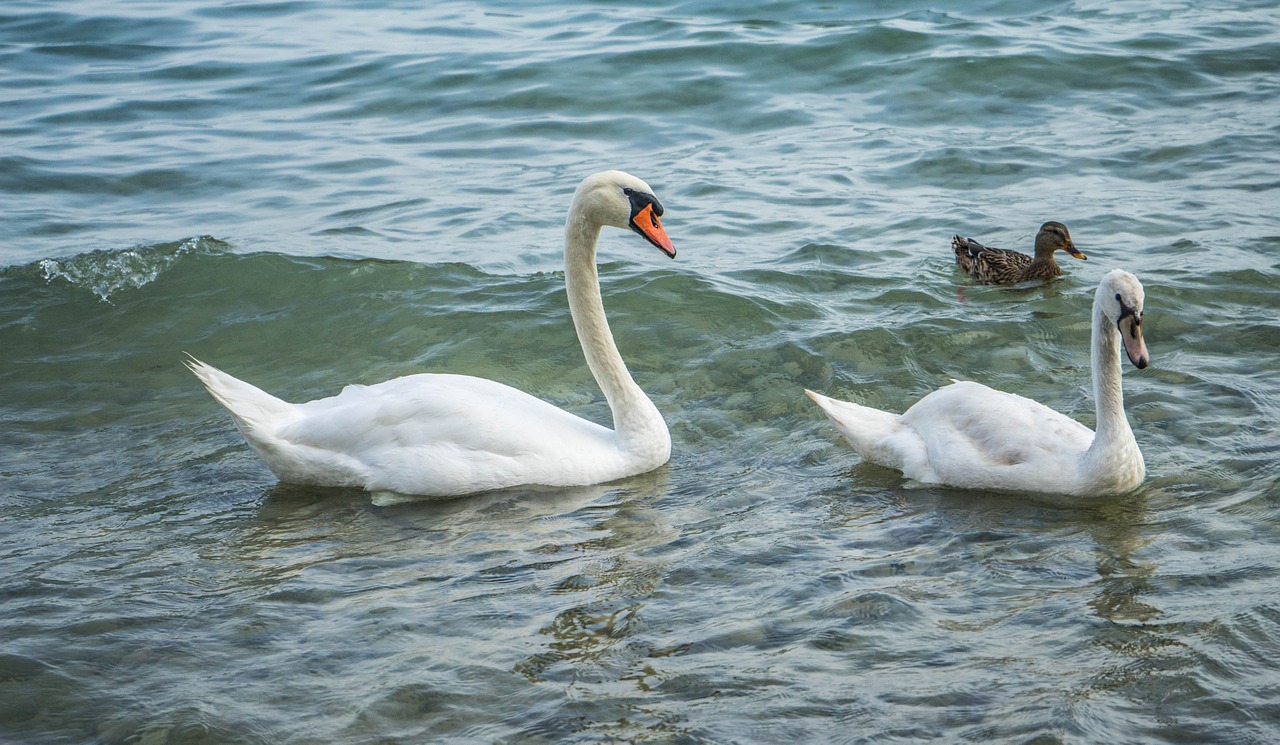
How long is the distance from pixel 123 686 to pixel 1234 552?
4.34 metres

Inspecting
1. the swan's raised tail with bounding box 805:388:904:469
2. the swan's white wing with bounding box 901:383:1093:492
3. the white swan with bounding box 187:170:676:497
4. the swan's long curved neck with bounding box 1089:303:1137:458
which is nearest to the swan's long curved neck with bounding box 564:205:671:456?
the white swan with bounding box 187:170:676:497

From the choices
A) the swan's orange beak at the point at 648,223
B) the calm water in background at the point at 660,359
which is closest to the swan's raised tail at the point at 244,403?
the calm water in background at the point at 660,359

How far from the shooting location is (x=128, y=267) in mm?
10008

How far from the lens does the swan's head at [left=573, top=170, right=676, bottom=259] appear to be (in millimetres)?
6652

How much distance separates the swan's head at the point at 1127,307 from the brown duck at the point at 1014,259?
346 cm

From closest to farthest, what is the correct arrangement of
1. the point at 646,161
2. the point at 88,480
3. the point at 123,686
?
1. the point at 123,686
2. the point at 88,480
3. the point at 646,161

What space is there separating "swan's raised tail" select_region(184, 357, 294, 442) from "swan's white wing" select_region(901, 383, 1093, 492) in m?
3.23

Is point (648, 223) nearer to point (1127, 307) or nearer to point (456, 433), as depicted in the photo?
point (456, 433)

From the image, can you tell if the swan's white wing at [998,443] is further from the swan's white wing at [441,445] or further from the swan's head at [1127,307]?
the swan's white wing at [441,445]

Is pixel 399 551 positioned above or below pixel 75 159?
below

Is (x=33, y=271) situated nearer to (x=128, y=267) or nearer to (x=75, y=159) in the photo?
(x=128, y=267)

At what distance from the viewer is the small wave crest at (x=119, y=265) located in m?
9.75

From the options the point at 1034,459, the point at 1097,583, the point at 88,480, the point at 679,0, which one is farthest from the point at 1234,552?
the point at 679,0

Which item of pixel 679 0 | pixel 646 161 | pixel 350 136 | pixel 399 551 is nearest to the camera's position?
pixel 399 551
